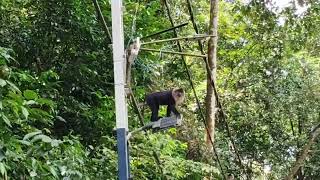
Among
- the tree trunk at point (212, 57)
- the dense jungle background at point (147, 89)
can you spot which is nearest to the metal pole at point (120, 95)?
the dense jungle background at point (147, 89)

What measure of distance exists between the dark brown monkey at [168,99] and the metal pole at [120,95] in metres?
0.39

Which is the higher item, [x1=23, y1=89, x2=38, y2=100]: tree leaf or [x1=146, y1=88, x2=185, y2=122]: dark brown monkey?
[x1=23, y1=89, x2=38, y2=100]: tree leaf

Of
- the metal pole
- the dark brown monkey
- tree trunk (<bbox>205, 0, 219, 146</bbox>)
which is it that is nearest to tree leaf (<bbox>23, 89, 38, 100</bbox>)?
the metal pole

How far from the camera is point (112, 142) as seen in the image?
3691mm

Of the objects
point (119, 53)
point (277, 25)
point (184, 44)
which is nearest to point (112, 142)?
point (119, 53)

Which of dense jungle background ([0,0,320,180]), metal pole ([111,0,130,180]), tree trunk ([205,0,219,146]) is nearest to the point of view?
metal pole ([111,0,130,180])

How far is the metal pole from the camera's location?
6.55ft

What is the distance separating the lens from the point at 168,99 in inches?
95.3

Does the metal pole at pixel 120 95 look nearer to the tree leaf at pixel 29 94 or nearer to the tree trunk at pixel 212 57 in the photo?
the tree leaf at pixel 29 94

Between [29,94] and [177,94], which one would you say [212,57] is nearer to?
[177,94]

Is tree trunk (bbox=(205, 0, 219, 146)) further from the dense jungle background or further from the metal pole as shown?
the metal pole

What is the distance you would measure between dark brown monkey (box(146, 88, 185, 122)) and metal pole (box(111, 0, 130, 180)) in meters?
0.39

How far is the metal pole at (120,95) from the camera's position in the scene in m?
2.00

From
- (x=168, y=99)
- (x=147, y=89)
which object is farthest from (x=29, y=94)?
(x=147, y=89)
